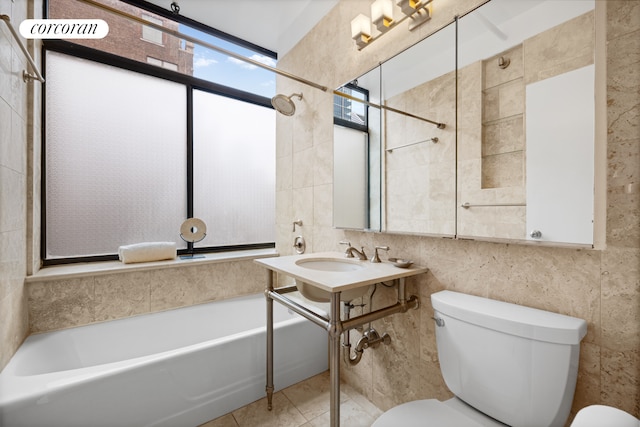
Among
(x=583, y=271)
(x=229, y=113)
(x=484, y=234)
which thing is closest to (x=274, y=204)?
(x=229, y=113)

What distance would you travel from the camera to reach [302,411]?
59.4 inches

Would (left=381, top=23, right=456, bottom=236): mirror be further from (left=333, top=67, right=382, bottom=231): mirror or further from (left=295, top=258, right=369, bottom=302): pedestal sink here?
(left=295, top=258, right=369, bottom=302): pedestal sink

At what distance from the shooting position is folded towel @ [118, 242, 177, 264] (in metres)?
1.82

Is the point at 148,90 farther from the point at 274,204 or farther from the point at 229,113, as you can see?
the point at 274,204

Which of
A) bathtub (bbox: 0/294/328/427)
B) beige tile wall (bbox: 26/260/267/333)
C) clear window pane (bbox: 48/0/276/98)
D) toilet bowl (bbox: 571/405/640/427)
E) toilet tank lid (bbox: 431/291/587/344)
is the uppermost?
clear window pane (bbox: 48/0/276/98)

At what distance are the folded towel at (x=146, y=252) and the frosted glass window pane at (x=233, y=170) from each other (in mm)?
341

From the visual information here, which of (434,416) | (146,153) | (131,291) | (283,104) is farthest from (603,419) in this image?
(146,153)

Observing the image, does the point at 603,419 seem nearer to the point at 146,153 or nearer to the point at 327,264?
the point at 327,264

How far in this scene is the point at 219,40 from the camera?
93.0 inches

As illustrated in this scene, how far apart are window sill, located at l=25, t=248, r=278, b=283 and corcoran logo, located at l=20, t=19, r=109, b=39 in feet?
4.05

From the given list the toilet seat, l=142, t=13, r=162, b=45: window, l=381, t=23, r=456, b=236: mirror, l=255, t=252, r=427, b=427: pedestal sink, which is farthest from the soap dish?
l=142, t=13, r=162, b=45: window

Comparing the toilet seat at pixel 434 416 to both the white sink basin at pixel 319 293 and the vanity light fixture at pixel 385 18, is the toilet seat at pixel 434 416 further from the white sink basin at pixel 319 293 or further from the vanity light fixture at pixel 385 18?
the vanity light fixture at pixel 385 18

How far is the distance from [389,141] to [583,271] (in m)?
0.92

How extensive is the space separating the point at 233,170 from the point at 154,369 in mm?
1612
